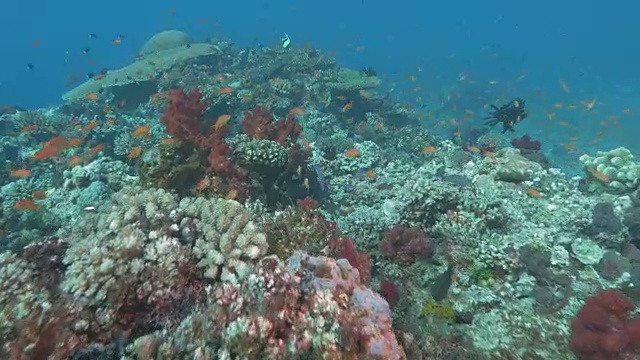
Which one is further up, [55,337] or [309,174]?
[309,174]

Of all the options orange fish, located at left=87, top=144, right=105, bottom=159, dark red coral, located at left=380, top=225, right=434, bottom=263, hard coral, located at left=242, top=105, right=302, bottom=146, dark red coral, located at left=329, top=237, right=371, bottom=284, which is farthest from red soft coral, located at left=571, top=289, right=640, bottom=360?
orange fish, located at left=87, top=144, right=105, bottom=159

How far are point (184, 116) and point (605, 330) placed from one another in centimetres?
840

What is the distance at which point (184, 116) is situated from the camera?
9266 mm

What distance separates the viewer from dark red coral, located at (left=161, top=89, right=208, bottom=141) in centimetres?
874

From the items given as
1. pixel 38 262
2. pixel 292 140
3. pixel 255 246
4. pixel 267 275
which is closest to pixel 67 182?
pixel 292 140

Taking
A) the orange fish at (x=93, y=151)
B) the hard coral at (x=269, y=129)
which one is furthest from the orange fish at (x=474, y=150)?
the orange fish at (x=93, y=151)

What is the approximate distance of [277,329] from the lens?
135 inches

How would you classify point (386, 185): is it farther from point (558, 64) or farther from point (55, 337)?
point (558, 64)

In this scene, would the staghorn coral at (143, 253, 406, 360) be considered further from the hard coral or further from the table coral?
the table coral

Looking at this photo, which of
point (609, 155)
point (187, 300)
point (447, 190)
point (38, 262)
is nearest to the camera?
point (187, 300)

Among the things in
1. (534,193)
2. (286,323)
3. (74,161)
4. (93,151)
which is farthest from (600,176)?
(93,151)

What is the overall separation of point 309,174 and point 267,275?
6.27m

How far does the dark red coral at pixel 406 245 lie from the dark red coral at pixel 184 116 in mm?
4418

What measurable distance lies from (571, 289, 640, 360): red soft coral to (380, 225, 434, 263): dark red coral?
2306 millimetres
